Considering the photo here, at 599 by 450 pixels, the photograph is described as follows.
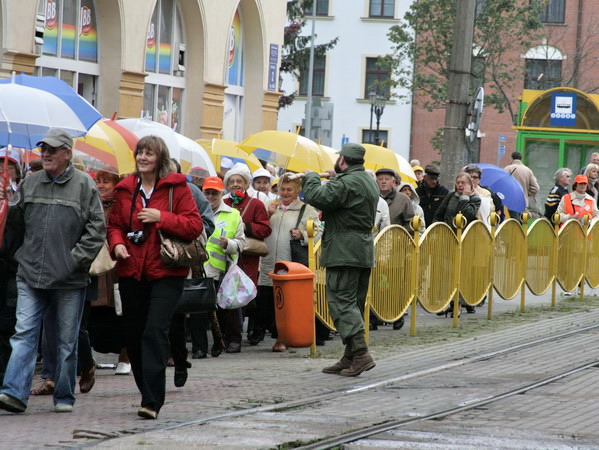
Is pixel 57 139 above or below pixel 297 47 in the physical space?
below

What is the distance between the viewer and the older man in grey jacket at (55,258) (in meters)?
8.48

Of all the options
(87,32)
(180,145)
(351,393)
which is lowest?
(351,393)

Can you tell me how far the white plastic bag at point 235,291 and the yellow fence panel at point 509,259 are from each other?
4519mm

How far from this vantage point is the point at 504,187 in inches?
756

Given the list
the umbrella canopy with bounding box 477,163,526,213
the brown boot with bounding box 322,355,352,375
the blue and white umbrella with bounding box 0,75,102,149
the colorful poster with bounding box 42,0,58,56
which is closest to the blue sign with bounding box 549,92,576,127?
the umbrella canopy with bounding box 477,163,526,213

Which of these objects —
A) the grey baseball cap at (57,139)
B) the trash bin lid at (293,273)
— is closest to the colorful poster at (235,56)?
the trash bin lid at (293,273)

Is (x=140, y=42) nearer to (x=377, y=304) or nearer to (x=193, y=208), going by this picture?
(x=377, y=304)

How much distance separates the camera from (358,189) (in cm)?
1072

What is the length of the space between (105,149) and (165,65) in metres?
13.9

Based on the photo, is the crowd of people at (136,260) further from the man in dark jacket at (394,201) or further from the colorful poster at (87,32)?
the colorful poster at (87,32)

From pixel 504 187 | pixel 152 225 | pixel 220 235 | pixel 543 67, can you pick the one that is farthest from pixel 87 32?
pixel 543 67

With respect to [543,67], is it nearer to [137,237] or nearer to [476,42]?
[476,42]

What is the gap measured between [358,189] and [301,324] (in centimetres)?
184

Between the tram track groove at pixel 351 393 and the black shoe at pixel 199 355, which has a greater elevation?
the tram track groove at pixel 351 393
